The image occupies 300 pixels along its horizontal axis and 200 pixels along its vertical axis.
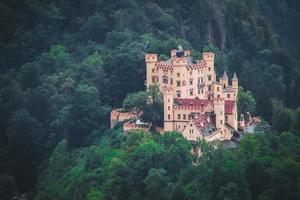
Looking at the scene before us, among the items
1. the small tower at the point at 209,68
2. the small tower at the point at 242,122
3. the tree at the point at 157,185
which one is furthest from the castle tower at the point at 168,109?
the small tower at the point at 242,122

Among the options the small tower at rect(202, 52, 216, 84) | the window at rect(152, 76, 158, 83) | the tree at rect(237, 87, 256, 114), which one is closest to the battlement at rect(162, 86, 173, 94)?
the window at rect(152, 76, 158, 83)

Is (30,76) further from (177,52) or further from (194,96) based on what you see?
(194,96)

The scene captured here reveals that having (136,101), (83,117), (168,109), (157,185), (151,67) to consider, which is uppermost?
(151,67)

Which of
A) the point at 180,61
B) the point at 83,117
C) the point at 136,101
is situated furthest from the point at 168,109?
the point at 83,117

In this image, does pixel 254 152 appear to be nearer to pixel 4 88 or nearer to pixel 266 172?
pixel 266 172

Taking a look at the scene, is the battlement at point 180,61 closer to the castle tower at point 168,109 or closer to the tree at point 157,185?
the castle tower at point 168,109

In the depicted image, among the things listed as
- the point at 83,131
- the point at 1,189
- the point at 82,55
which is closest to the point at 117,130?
the point at 83,131

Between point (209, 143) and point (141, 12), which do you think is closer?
point (209, 143)
